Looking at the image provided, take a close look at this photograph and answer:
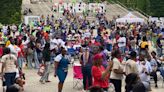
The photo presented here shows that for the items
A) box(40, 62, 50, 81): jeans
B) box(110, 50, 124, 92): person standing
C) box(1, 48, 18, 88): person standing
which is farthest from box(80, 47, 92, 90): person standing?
box(110, 50, 124, 92): person standing

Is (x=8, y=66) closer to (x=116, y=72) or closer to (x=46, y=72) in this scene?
(x=116, y=72)

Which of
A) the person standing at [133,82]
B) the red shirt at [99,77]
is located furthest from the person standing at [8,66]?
the person standing at [133,82]

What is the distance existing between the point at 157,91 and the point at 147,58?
1.24 meters

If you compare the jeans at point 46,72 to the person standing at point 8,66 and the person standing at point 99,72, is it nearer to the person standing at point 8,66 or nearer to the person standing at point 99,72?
the person standing at point 8,66

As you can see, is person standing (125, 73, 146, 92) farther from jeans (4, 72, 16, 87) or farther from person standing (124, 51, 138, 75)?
jeans (4, 72, 16, 87)

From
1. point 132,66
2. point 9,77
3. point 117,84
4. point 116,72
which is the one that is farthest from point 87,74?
point 116,72

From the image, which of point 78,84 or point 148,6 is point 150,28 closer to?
point 148,6

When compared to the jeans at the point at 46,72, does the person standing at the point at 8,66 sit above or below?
above

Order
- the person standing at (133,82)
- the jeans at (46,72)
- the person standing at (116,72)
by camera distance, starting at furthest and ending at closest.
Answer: the jeans at (46,72), the person standing at (116,72), the person standing at (133,82)

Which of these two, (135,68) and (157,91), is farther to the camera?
(157,91)

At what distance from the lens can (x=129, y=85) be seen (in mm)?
11508

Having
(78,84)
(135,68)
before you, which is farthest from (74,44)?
(135,68)

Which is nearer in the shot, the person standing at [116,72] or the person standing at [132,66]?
the person standing at [116,72]

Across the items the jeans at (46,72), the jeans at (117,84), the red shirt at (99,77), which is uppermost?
the red shirt at (99,77)
